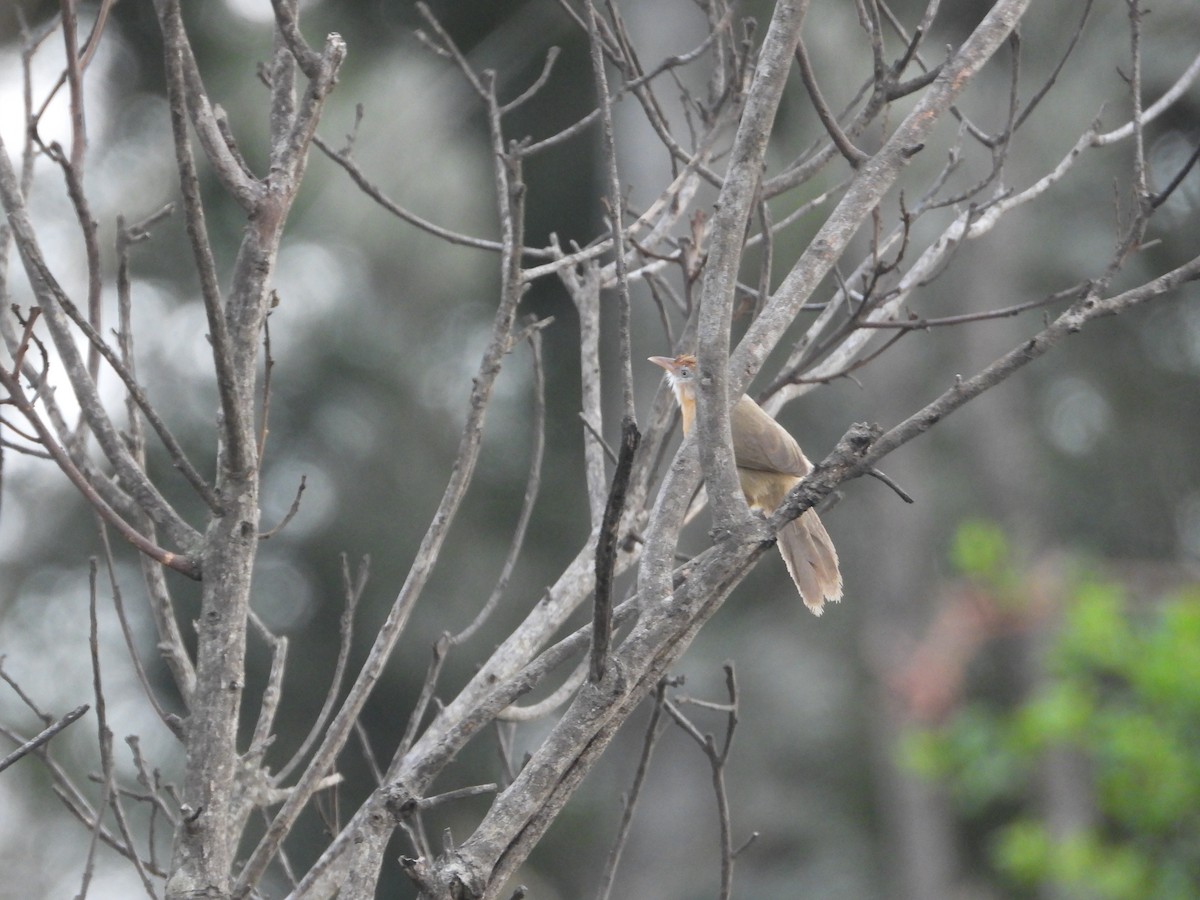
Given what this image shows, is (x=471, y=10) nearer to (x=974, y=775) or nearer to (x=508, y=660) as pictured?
(x=974, y=775)

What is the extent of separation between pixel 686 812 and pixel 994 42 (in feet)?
32.2

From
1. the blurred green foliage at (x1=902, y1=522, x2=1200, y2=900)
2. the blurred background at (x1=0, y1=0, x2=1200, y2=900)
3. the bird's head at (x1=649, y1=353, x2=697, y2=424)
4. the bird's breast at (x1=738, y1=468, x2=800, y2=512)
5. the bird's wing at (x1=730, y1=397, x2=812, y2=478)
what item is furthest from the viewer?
the blurred background at (x1=0, y1=0, x2=1200, y2=900)

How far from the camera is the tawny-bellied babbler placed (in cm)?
437

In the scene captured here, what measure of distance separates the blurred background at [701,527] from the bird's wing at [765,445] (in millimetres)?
3762

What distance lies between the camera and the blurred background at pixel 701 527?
10.8 metres

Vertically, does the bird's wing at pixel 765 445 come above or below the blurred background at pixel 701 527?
below

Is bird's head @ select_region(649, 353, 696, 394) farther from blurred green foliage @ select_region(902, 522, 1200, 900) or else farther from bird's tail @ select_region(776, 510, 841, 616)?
blurred green foliage @ select_region(902, 522, 1200, 900)

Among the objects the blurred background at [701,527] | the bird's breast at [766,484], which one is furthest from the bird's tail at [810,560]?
the blurred background at [701,527]

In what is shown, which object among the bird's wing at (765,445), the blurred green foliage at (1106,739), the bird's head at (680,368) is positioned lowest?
the bird's head at (680,368)

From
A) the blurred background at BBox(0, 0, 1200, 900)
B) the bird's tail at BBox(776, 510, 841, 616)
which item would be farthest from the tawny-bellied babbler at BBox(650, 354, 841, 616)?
the blurred background at BBox(0, 0, 1200, 900)

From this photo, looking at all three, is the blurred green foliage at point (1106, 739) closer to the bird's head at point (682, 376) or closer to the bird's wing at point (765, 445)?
the bird's wing at point (765, 445)

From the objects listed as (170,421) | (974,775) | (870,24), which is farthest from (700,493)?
(170,421)

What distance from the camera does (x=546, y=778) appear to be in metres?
1.96

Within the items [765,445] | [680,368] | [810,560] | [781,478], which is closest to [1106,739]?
[781,478]
